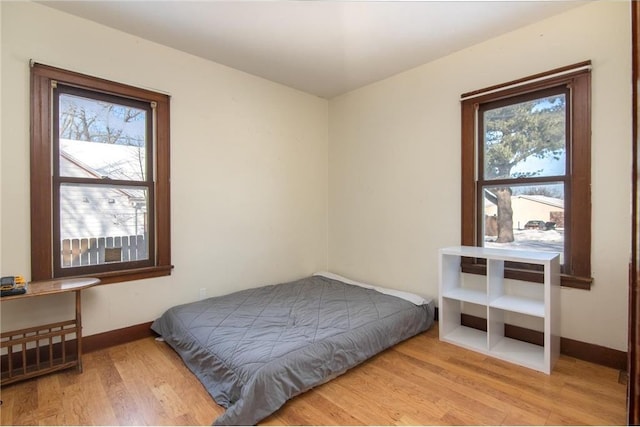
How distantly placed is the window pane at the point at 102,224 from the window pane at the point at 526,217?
3097 mm

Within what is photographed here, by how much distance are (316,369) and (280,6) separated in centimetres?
249

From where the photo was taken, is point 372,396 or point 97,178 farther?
point 97,178

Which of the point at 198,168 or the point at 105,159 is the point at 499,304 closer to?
the point at 198,168

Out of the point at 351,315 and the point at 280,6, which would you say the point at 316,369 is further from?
the point at 280,6

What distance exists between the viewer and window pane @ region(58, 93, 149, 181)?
243 centimetres

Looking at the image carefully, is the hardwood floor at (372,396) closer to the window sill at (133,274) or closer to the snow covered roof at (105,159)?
the window sill at (133,274)

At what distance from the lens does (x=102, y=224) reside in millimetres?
2584

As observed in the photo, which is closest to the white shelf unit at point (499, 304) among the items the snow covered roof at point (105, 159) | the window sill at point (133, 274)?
the window sill at point (133, 274)

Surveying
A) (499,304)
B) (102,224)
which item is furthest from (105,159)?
(499,304)

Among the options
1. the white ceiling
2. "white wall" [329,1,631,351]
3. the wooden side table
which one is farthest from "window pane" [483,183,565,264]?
the wooden side table

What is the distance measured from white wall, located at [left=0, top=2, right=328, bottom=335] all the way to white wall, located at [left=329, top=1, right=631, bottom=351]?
0.51 metres

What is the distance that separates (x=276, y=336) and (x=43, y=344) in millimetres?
1739

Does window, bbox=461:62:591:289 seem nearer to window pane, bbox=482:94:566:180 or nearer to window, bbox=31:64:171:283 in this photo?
window pane, bbox=482:94:566:180

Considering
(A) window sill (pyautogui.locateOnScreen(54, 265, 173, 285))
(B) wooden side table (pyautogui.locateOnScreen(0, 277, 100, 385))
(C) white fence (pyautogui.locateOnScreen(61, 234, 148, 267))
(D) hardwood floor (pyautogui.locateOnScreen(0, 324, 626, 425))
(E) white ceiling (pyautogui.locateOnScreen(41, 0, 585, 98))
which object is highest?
(E) white ceiling (pyautogui.locateOnScreen(41, 0, 585, 98))
